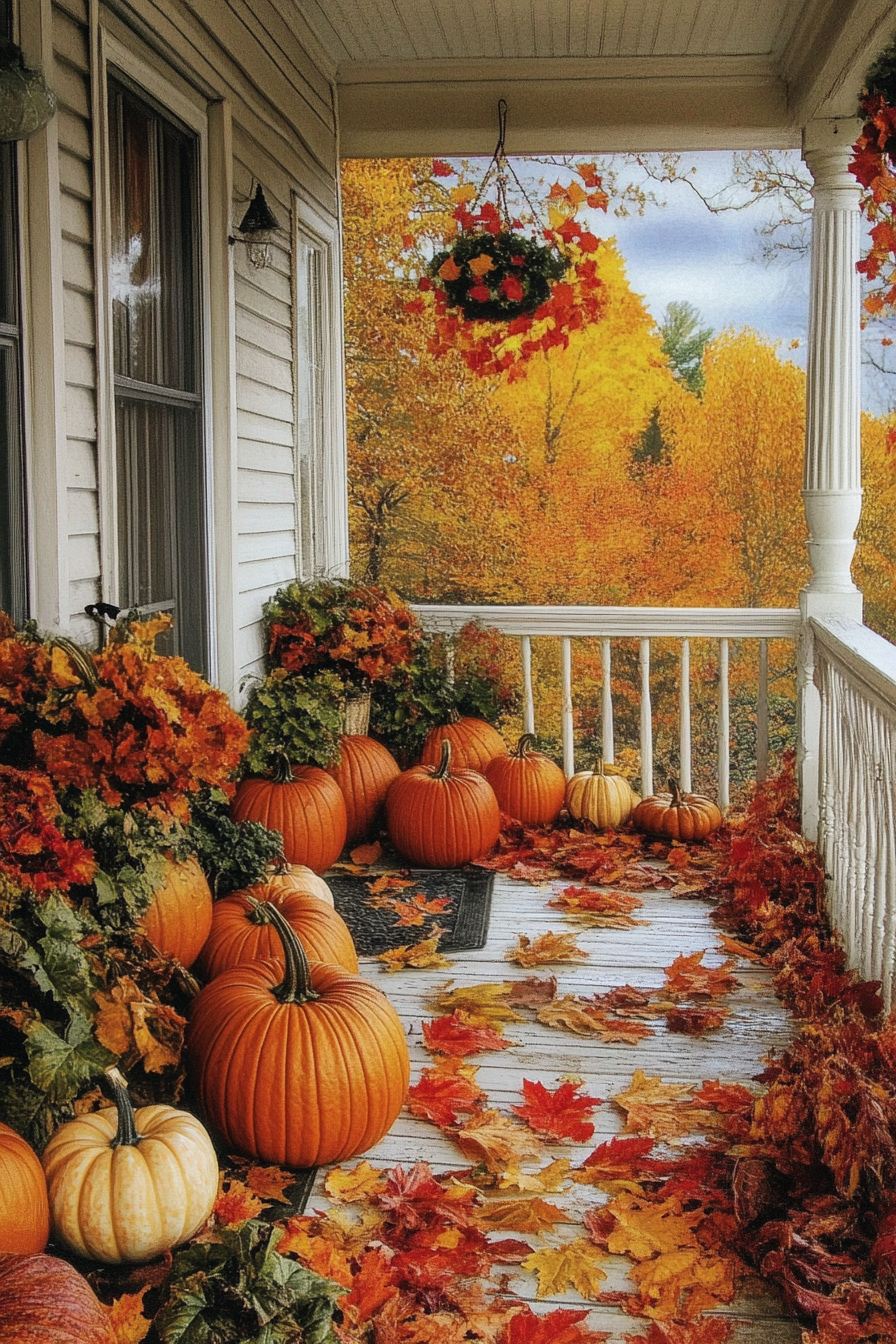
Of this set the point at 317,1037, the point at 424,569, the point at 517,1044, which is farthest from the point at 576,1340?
the point at 424,569

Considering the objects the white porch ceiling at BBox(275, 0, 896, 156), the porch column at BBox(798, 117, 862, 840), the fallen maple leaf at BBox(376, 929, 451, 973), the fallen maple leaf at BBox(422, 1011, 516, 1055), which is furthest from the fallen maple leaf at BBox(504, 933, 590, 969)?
the white porch ceiling at BBox(275, 0, 896, 156)

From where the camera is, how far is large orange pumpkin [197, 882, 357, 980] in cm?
262

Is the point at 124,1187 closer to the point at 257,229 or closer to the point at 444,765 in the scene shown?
the point at 444,765

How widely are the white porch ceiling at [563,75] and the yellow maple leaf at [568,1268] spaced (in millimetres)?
3812

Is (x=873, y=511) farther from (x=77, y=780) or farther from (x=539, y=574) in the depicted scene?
(x=77, y=780)

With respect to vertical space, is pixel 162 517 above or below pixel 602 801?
above

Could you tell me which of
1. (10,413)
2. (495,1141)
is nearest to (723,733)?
(495,1141)

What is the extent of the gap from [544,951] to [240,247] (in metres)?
2.30

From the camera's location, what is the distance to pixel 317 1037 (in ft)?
7.07

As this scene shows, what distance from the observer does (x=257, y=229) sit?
357cm

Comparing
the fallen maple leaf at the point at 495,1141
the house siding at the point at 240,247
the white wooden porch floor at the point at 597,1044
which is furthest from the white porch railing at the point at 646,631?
the fallen maple leaf at the point at 495,1141

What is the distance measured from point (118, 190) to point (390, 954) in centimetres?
204

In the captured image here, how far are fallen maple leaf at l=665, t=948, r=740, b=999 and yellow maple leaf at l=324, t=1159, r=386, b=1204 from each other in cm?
109

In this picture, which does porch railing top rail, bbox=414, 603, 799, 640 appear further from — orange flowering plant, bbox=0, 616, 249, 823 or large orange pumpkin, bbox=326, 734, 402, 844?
orange flowering plant, bbox=0, 616, 249, 823
